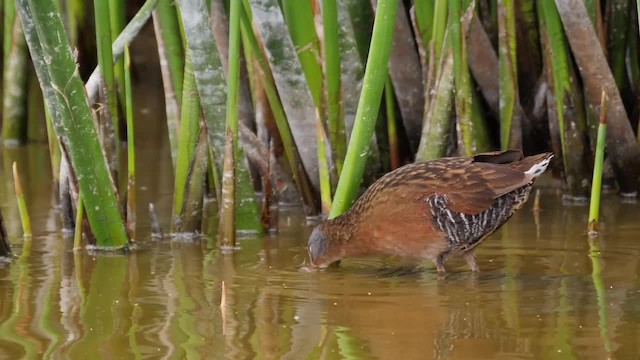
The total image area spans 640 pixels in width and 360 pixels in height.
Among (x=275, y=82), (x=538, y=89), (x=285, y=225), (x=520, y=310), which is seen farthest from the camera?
(x=538, y=89)

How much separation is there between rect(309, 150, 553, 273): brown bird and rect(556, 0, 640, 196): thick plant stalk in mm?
882

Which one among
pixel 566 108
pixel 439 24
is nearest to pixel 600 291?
pixel 439 24

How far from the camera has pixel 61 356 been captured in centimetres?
351

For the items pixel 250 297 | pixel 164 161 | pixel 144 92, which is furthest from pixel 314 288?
pixel 144 92

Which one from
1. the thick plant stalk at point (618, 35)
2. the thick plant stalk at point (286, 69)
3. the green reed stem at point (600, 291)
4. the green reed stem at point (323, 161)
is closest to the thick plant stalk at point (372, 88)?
the green reed stem at point (323, 161)

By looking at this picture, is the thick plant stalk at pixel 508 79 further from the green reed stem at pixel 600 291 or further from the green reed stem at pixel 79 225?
the green reed stem at pixel 79 225

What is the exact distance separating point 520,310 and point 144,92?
538cm

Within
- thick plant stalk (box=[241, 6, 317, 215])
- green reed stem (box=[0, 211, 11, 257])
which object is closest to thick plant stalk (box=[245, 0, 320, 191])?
thick plant stalk (box=[241, 6, 317, 215])

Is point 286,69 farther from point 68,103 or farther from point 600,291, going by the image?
point 600,291

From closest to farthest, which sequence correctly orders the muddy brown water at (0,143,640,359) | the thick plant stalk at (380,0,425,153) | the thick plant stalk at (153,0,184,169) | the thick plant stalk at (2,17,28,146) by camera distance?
the muddy brown water at (0,143,640,359)
the thick plant stalk at (153,0,184,169)
the thick plant stalk at (380,0,425,153)
the thick plant stalk at (2,17,28,146)

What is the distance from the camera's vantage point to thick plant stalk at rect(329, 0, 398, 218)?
4344 millimetres

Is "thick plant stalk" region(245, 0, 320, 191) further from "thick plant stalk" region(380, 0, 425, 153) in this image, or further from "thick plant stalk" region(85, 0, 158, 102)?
"thick plant stalk" region(380, 0, 425, 153)

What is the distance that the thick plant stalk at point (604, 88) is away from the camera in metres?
5.26

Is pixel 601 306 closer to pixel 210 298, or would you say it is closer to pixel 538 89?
pixel 210 298
